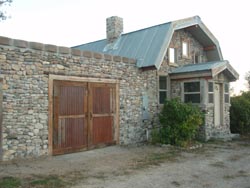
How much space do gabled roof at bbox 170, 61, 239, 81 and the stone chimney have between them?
383 centimetres

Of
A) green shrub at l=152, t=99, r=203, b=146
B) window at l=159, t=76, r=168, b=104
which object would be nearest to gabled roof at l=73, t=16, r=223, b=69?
window at l=159, t=76, r=168, b=104

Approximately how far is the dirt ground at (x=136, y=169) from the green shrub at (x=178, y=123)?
940 millimetres

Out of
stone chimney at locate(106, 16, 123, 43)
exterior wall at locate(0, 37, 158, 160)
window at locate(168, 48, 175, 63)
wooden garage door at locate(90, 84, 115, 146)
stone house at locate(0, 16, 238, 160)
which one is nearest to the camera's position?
exterior wall at locate(0, 37, 158, 160)

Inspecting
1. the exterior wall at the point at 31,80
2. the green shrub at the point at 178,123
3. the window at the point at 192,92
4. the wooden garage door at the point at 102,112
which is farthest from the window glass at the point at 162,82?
the exterior wall at the point at 31,80

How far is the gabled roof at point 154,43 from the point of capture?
12176mm

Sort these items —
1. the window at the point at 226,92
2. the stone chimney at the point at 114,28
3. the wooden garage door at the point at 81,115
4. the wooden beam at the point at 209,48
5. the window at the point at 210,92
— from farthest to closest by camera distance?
the wooden beam at the point at 209,48 < the stone chimney at the point at 114,28 < the window at the point at 226,92 < the window at the point at 210,92 < the wooden garage door at the point at 81,115

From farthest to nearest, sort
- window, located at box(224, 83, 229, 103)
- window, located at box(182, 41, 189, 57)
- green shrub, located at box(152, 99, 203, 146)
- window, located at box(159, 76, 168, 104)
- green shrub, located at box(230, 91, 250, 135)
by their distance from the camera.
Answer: green shrub, located at box(230, 91, 250, 135) → window, located at box(182, 41, 189, 57) → window, located at box(224, 83, 229, 103) → window, located at box(159, 76, 168, 104) → green shrub, located at box(152, 99, 203, 146)

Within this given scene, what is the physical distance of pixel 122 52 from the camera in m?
→ 14.0

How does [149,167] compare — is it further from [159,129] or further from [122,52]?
[122,52]

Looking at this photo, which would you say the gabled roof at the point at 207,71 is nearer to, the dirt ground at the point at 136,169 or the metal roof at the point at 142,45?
the metal roof at the point at 142,45

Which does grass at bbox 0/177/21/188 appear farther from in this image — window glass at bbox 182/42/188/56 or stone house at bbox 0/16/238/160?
window glass at bbox 182/42/188/56

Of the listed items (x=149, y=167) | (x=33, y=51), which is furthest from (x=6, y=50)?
(x=149, y=167)

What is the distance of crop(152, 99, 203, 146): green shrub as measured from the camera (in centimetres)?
1163

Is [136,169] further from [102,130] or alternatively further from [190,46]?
[190,46]
